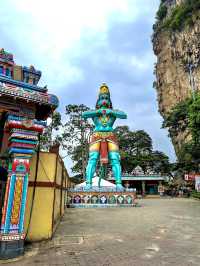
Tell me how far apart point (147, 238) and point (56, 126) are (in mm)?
22453

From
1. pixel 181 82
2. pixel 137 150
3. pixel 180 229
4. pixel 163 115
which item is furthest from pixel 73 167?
pixel 180 229

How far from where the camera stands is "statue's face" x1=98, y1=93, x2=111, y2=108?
1689 cm

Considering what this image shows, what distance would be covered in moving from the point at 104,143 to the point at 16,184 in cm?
1171

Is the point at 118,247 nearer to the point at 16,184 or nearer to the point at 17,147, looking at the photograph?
the point at 16,184

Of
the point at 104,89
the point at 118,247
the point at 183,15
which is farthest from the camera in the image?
the point at 183,15

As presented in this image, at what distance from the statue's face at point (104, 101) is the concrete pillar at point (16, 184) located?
1196 cm

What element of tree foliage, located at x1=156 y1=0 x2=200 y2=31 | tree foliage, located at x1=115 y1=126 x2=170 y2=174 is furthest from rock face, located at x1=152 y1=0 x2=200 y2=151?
tree foliage, located at x1=115 y1=126 x2=170 y2=174

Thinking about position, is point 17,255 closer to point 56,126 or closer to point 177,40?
point 56,126

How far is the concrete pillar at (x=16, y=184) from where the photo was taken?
4527mm

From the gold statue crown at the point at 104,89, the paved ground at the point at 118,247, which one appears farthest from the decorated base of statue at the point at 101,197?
the paved ground at the point at 118,247

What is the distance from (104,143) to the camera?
645 inches

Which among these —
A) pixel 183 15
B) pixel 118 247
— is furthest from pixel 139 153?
pixel 118 247

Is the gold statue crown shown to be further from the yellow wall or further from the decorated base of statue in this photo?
the yellow wall

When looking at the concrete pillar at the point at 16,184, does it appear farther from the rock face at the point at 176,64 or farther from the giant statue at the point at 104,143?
the rock face at the point at 176,64
